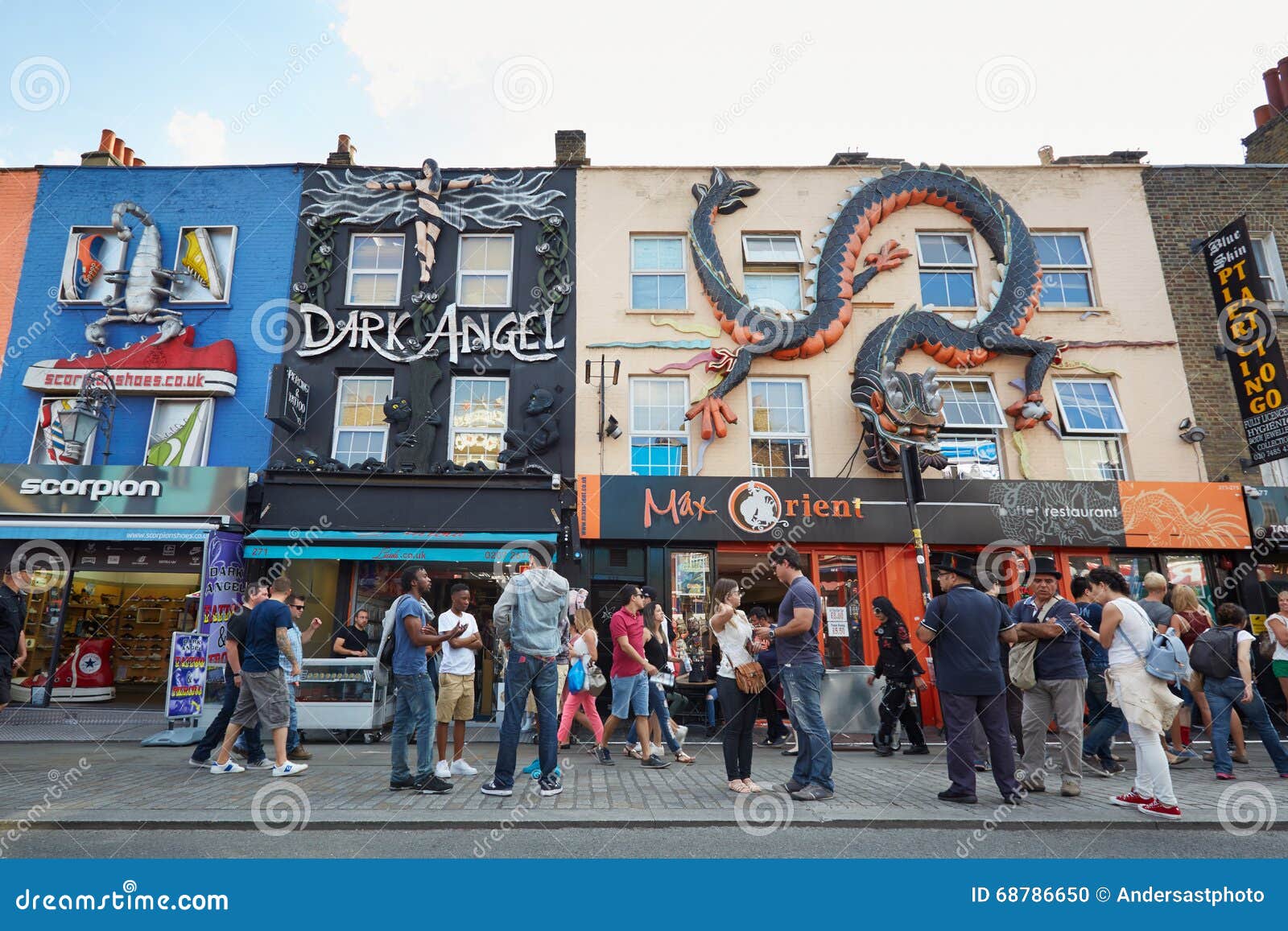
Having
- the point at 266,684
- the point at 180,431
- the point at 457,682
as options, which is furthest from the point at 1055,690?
the point at 180,431

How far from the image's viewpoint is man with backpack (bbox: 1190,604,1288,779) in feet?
24.3

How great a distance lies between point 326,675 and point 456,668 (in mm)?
3805

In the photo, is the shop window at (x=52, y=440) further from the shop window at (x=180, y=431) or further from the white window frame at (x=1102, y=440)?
the white window frame at (x=1102, y=440)

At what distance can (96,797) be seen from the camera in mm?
5859

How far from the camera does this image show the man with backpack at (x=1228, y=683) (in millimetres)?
7418

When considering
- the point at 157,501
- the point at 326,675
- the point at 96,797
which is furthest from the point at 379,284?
the point at 96,797

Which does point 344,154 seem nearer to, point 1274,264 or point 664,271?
point 664,271

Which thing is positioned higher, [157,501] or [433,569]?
[157,501]

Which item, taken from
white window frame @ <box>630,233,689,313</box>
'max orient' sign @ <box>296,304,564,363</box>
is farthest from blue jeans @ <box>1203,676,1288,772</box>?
'max orient' sign @ <box>296,304,564,363</box>

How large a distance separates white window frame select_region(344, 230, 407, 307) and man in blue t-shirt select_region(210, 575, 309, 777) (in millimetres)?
7860

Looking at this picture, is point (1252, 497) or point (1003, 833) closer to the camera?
point (1003, 833)

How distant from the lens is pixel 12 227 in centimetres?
1384

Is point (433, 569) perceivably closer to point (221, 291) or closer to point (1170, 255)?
point (221, 291)

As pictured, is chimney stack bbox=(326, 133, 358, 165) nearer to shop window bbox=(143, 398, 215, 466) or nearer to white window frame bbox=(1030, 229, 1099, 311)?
shop window bbox=(143, 398, 215, 466)
